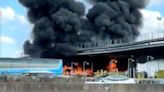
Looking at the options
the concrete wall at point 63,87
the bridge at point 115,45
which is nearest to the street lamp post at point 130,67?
the bridge at point 115,45

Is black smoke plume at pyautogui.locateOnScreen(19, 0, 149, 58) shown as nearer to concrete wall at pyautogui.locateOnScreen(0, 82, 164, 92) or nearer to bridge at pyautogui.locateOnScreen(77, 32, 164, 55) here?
bridge at pyautogui.locateOnScreen(77, 32, 164, 55)

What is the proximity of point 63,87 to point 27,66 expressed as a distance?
146 ft

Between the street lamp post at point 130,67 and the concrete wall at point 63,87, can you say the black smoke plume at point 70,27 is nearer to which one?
the street lamp post at point 130,67

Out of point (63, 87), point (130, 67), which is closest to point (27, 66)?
point (63, 87)

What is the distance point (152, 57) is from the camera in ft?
357

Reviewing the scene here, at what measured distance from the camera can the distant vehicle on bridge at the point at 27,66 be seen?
66312 mm

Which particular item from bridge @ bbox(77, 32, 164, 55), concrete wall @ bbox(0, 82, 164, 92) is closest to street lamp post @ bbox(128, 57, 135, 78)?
bridge @ bbox(77, 32, 164, 55)

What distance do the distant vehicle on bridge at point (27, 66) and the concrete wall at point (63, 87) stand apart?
38.6m

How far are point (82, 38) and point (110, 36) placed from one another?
8634 mm

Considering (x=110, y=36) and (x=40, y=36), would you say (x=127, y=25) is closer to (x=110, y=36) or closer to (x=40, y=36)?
(x=110, y=36)

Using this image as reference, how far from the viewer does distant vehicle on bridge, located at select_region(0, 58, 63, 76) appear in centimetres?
6631

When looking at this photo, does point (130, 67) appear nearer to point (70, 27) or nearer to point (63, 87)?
point (70, 27)

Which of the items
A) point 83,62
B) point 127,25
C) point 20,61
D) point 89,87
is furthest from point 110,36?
point 89,87

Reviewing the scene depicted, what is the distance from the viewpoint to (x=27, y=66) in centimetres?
6925
